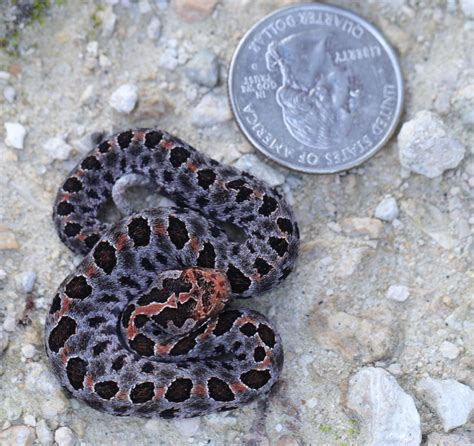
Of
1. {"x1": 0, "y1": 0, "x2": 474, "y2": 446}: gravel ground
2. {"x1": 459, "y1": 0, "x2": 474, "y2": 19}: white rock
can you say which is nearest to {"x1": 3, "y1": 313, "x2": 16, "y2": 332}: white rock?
{"x1": 0, "y1": 0, "x2": 474, "y2": 446}: gravel ground

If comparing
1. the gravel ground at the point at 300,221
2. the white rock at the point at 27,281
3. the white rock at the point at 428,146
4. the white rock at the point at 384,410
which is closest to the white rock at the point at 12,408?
the gravel ground at the point at 300,221

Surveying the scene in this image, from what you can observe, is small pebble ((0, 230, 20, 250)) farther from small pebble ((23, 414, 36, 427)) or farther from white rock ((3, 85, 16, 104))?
small pebble ((23, 414, 36, 427))

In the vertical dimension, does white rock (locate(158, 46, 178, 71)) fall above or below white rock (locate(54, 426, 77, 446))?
above

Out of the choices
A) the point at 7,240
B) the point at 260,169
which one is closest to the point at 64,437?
the point at 7,240

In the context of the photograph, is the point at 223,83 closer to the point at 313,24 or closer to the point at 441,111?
the point at 313,24

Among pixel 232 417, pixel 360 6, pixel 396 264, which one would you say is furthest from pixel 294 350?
pixel 360 6

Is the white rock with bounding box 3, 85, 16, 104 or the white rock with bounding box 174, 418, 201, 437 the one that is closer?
the white rock with bounding box 174, 418, 201, 437
